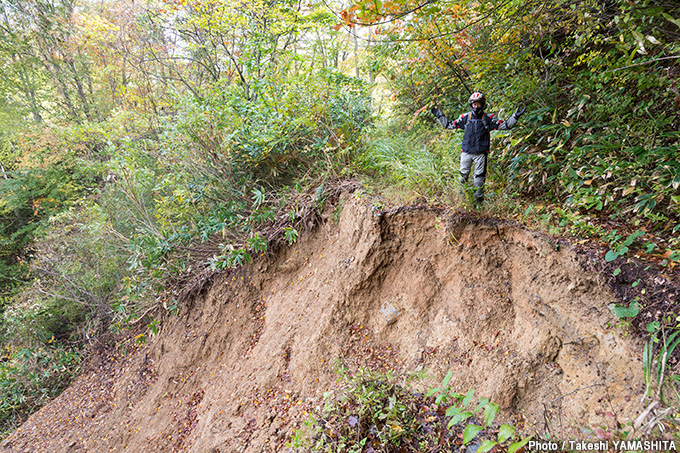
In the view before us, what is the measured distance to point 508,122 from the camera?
360 centimetres

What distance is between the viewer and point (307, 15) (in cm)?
617

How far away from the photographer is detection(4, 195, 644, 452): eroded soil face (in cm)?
277

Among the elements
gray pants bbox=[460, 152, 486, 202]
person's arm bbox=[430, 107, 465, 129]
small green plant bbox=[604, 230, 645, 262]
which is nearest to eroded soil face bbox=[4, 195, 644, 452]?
small green plant bbox=[604, 230, 645, 262]

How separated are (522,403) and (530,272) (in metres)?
1.29

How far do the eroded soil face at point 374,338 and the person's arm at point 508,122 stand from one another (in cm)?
123

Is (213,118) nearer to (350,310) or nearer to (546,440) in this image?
(350,310)

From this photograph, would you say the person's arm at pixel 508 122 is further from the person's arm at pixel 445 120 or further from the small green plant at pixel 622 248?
the small green plant at pixel 622 248

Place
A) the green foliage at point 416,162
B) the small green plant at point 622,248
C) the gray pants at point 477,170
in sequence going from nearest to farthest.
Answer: the small green plant at point 622,248
the gray pants at point 477,170
the green foliage at point 416,162

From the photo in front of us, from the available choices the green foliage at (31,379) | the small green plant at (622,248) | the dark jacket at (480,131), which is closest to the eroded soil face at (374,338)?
the small green plant at (622,248)

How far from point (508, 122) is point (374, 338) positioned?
10.4 ft

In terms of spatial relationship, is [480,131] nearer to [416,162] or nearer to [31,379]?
[416,162]

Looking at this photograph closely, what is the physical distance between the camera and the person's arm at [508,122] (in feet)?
11.4

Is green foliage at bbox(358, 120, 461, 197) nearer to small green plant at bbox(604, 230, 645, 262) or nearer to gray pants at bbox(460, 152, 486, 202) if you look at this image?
gray pants at bbox(460, 152, 486, 202)

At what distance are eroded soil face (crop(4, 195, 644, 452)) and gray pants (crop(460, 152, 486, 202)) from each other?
41 cm
